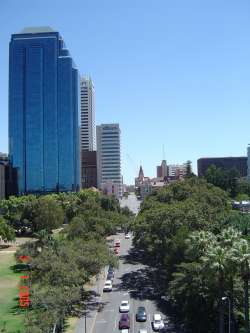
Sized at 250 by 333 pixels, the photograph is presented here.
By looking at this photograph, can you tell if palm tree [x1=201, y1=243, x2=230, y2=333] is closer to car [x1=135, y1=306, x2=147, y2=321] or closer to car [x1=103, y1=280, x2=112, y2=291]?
car [x1=135, y1=306, x2=147, y2=321]

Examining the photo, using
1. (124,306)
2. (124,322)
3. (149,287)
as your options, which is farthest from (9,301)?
(149,287)

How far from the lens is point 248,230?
9212cm

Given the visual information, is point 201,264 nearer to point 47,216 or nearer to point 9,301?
point 9,301

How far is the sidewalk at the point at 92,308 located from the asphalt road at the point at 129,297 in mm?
512

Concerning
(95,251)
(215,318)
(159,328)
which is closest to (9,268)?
(95,251)

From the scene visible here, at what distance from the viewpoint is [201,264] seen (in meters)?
46.7

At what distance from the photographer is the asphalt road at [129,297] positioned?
52.6 meters

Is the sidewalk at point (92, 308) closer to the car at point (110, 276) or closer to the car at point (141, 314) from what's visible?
the car at point (110, 276)

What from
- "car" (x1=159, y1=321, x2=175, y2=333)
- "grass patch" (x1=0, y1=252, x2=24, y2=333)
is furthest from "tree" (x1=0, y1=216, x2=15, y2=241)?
"car" (x1=159, y1=321, x2=175, y2=333)

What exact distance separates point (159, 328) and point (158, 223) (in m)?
21.6

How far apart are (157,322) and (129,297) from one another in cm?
1195

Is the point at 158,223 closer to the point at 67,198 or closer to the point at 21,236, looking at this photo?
the point at 21,236

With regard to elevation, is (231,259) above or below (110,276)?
above

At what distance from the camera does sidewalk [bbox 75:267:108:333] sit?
51.4 meters
